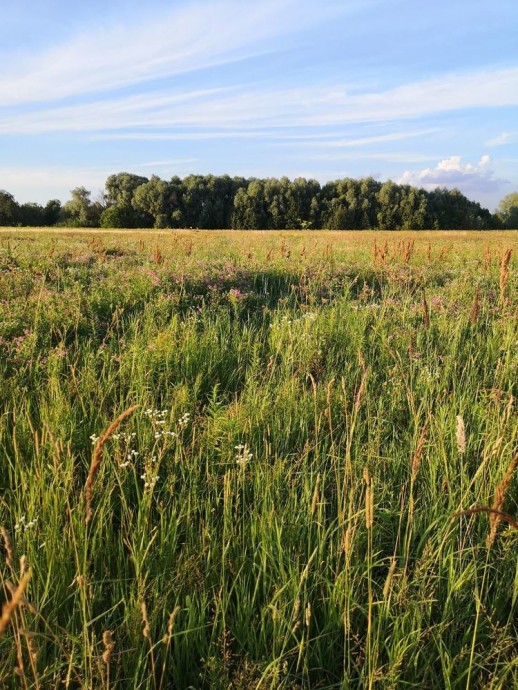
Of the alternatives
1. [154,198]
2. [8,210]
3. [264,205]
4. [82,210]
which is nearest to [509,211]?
[264,205]

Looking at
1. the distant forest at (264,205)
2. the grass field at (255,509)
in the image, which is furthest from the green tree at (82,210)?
the grass field at (255,509)

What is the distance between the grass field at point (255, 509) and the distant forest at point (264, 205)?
74335 millimetres

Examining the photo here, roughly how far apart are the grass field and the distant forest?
244 ft

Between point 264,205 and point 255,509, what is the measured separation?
282ft

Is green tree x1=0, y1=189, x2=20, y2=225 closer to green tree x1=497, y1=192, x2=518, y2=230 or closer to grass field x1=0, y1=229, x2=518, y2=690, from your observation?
grass field x1=0, y1=229, x2=518, y2=690

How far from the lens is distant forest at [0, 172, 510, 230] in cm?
7788

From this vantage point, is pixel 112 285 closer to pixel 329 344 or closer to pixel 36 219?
pixel 329 344

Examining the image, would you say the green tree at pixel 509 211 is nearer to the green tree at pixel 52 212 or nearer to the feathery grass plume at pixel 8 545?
the green tree at pixel 52 212

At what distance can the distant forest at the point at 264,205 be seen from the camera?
7788 centimetres

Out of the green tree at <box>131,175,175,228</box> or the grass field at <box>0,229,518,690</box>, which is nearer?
the grass field at <box>0,229,518,690</box>

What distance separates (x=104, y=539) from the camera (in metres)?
2.18

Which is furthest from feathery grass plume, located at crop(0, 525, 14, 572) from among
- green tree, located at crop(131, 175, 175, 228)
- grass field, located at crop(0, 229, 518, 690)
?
green tree, located at crop(131, 175, 175, 228)

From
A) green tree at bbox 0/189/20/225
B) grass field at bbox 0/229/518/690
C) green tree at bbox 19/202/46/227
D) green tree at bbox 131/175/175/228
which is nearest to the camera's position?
grass field at bbox 0/229/518/690

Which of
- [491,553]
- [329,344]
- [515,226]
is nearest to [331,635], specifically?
[491,553]
